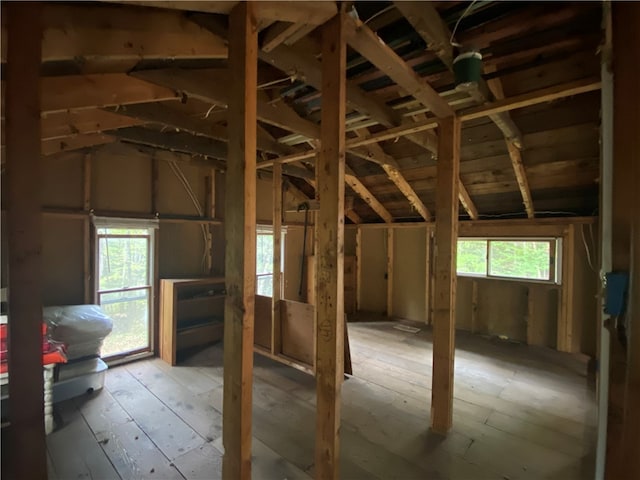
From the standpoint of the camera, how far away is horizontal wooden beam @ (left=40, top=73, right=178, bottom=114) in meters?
1.43

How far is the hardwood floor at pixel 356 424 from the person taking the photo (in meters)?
1.90

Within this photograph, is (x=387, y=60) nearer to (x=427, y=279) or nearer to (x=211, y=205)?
(x=211, y=205)

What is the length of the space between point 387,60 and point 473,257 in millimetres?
4256

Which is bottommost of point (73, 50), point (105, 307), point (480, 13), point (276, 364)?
point (276, 364)

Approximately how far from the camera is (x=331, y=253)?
4.09 feet

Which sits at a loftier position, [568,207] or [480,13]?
[480,13]

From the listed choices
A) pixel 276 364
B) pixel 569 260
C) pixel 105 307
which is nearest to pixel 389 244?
pixel 569 260

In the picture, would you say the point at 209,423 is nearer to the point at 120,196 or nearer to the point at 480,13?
the point at 120,196

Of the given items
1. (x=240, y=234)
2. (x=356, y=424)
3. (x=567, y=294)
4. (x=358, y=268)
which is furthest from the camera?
(x=358, y=268)

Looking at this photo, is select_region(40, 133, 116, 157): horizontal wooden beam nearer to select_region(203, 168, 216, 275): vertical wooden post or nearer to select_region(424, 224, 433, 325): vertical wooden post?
select_region(203, 168, 216, 275): vertical wooden post

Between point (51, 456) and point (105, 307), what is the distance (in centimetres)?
177

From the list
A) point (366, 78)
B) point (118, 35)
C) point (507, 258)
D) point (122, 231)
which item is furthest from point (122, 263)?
point (507, 258)

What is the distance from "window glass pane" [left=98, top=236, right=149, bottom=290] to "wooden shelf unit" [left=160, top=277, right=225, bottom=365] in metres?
0.30

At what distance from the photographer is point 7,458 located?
1827mm
